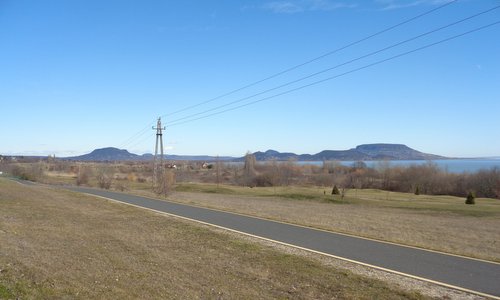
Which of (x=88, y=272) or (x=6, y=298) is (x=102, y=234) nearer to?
(x=88, y=272)

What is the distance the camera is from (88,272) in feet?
27.1

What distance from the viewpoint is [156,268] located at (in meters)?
8.77

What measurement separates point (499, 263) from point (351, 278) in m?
4.64

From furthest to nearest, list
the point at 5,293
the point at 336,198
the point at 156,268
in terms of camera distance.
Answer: the point at 336,198
the point at 156,268
the point at 5,293

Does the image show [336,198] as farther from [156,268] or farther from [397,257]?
[156,268]

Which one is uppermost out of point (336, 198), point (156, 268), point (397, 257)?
point (156, 268)

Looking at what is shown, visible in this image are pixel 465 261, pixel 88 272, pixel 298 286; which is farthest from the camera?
pixel 465 261

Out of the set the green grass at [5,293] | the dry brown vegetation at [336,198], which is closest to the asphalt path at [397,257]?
the dry brown vegetation at [336,198]

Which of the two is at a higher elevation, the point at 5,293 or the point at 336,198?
the point at 5,293

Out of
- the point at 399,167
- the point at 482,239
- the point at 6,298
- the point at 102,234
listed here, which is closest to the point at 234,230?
the point at 102,234

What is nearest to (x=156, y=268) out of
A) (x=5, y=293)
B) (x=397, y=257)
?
(x=5, y=293)

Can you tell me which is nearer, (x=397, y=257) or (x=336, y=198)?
(x=397, y=257)

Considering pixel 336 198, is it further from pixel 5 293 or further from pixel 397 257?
pixel 5 293

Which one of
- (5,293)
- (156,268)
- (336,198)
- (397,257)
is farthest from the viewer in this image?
(336,198)
